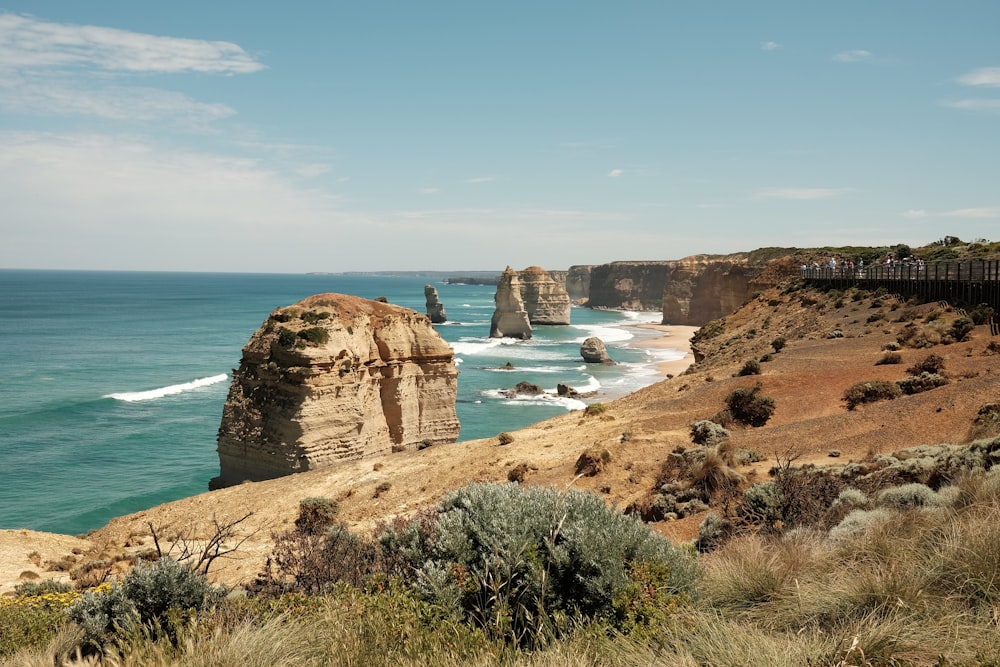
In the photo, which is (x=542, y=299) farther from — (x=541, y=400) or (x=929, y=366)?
(x=929, y=366)

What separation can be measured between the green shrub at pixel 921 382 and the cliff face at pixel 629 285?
469 feet

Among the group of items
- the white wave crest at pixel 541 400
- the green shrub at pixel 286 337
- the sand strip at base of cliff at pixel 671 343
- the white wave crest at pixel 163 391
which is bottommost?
the white wave crest at pixel 541 400

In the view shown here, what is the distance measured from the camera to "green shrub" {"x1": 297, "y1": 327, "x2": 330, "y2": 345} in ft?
87.2

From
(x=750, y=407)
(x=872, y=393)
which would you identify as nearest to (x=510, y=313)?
(x=750, y=407)

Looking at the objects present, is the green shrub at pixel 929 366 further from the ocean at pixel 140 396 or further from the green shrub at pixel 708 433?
the ocean at pixel 140 396

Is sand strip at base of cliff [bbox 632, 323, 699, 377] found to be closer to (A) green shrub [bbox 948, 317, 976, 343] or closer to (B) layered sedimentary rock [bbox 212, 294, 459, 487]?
(A) green shrub [bbox 948, 317, 976, 343]

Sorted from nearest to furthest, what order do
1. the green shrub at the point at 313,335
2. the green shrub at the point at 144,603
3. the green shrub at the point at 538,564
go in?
the green shrub at the point at 538,564, the green shrub at the point at 144,603, the green shrub at the point at 313,335

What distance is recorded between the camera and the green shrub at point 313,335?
26.6 metres

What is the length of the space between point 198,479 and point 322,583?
94.3 ft

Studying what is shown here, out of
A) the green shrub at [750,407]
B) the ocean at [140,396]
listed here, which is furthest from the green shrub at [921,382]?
the ocean at [140,396]

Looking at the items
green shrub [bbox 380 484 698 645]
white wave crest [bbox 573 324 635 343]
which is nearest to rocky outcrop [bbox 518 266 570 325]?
white wave crest [bbox 573 324 635 343]

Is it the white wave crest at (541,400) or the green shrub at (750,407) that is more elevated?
the green shrub at (750,407)

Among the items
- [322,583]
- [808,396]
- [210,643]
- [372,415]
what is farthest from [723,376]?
[210,643]

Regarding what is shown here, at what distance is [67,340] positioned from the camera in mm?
88250
